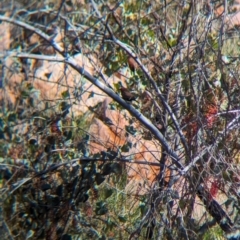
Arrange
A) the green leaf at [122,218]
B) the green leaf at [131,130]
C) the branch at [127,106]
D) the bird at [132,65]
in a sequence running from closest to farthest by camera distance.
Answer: the branch at [127,106]
the green leaf at [122,218]
the green leaf at [131,130]
the bird at [132,65]

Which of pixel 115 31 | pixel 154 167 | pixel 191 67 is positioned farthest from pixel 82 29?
pixel 154 167

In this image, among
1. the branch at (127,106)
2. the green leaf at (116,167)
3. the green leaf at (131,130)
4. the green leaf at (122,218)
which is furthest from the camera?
the green leaf at (131,130)

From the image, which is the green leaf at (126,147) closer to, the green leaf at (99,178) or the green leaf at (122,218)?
the green leaf at (99,178)

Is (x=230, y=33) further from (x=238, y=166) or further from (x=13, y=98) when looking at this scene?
(x=13, y=98)

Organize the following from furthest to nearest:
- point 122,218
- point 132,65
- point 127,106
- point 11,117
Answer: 1. point 132,65
2. point 11,117
3. point 122,218
4. point 127,106

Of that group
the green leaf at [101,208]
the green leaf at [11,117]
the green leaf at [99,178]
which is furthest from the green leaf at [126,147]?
the green leaf at [11,117]

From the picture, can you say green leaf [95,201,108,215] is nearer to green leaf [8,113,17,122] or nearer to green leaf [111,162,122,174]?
green leaf [111,162,122,174]

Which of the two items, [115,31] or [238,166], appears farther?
[115,31]

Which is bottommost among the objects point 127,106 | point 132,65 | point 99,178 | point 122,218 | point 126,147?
point 122,218

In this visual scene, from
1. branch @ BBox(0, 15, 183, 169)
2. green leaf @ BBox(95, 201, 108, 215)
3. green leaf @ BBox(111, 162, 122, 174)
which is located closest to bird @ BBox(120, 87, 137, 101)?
branch @ BBox(0, 15, 183, 169)

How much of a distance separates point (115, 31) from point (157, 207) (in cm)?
143

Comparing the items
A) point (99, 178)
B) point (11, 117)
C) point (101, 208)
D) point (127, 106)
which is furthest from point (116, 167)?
point (11, 117)

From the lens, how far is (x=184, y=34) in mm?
4875

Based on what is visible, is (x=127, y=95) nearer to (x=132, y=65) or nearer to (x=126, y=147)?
(x=126, y=147)
